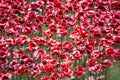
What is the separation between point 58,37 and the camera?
6207 millimetres

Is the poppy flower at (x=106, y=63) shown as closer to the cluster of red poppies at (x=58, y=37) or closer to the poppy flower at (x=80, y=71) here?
the cluster of red poppies at (x=58, y=37)

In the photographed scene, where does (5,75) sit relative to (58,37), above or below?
below

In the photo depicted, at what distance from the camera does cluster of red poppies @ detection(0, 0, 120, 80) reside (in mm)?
5238

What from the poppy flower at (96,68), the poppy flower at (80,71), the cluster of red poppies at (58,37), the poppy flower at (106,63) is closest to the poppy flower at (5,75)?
the cluster of red poppies at (58,37)

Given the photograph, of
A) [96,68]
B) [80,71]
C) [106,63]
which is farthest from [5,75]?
[106,63]

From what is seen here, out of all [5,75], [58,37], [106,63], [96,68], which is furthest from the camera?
[58,37]

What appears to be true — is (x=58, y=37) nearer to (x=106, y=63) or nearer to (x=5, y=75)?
(x=106, y=63)

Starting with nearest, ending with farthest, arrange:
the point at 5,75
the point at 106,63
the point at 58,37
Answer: the point at 5,75 < the point at 106,63 < the point at 58,37

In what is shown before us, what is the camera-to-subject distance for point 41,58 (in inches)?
208

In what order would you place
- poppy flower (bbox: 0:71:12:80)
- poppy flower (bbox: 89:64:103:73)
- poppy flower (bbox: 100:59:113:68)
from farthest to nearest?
poppy flower (bbox: 100:59:113:68)
poppy flower (bbox: 89:64:103:73)
poppy flower (bbox: 0:71:12:80)

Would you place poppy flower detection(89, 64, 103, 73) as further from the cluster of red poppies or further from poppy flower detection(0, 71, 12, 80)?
poppy flower detection(0, 71, 12, 80)

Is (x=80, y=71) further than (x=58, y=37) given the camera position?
No

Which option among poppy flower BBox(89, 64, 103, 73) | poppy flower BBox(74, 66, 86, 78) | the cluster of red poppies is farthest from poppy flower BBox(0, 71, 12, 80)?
poppy flower BBox(89, 64, 103, 73)

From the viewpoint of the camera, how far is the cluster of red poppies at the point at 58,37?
206 inches
